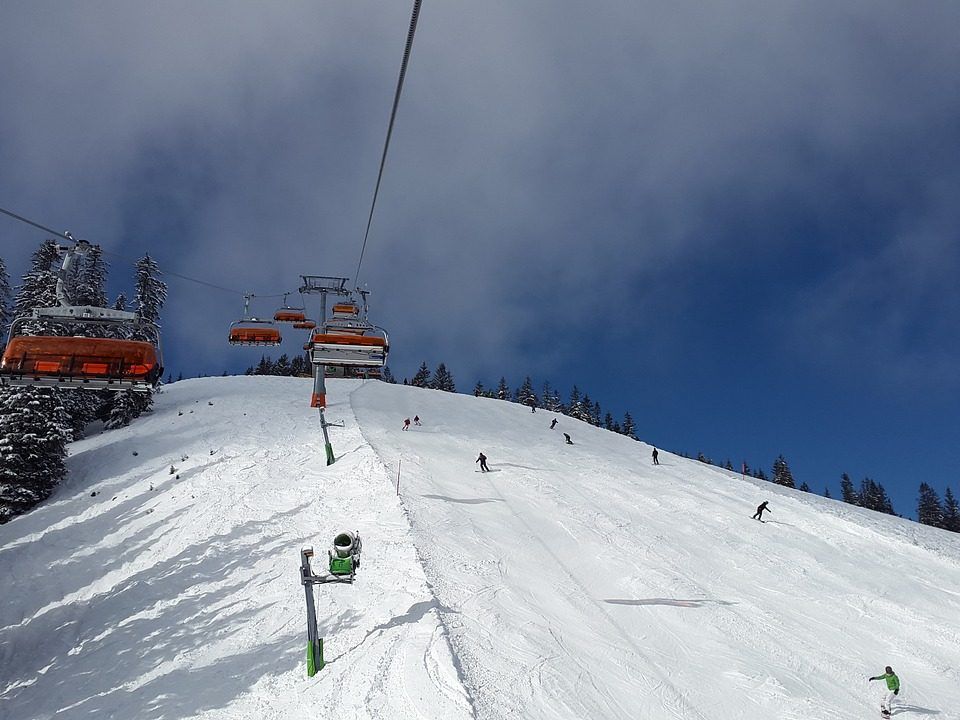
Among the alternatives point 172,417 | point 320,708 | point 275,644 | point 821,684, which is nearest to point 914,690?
point 821,684

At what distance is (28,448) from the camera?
24609mm

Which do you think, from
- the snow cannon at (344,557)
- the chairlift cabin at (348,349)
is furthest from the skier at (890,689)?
the chairlift cabin at (348,349)

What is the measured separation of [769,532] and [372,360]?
1710 centimetres

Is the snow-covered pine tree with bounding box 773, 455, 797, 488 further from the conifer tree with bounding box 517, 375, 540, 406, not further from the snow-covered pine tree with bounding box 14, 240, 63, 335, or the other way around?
the snow-covered pine tree with bounding box 14, 240, 63, 335

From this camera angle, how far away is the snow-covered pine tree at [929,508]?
8669 centimetres

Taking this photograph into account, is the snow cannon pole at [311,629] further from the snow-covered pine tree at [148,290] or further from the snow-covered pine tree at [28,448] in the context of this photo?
the snow-covered pine tree at [148,290]

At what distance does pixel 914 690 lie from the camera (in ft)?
39.3

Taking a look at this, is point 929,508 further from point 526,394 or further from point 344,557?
point 344,557

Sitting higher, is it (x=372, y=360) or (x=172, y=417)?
(x=372, y=360)

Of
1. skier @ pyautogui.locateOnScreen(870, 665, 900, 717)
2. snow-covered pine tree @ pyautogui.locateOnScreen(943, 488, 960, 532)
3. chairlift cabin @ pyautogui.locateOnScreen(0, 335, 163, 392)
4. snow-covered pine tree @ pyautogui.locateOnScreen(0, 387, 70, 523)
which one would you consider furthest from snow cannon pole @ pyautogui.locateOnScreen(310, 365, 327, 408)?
snow-covered pine tree @ pyautogui.locateOnScreen(943, 488, 960, 532)

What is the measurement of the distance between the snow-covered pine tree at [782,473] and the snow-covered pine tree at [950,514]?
21479mm

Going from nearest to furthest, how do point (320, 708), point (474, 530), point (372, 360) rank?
point (320, 708) < point (474, 530) < point (372, 360)

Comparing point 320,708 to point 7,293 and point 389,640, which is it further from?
point 7,293

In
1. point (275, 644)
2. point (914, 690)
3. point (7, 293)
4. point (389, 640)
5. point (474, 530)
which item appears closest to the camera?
point (389, 640)
